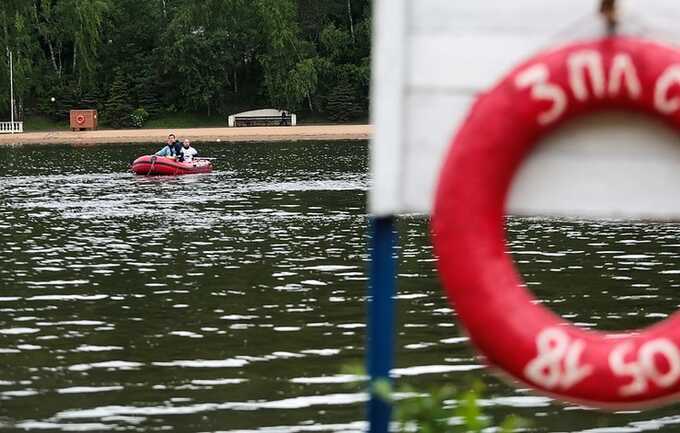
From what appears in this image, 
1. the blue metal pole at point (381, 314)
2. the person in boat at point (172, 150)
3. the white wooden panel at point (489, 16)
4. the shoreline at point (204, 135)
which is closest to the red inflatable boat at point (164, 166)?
the person in boat at point (172, 150)

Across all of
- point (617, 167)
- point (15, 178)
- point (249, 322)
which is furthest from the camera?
point (15, 178)

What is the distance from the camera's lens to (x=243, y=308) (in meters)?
11.8

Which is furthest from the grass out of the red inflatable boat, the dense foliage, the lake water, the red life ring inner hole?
the red life ring inner hole

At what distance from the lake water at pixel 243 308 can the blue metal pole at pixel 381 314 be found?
0.11 meters

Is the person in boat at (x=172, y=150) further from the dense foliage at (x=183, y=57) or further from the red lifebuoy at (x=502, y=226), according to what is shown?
the red lifebuoy at (x=502, y=226)

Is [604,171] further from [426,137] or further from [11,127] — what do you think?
[11,127]

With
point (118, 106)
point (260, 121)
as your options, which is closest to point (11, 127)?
point (118, 106)

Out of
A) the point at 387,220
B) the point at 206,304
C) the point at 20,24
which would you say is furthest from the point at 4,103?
the point at 387,220

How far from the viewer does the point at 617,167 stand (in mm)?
3854

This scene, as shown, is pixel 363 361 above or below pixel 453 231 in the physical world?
below

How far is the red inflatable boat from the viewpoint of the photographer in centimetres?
3025

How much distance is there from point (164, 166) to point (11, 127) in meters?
27.8

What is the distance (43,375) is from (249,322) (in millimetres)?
2392

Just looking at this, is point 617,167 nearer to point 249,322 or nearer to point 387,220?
point 387,220
